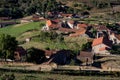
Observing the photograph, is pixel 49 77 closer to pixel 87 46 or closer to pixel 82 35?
pixel 87 46

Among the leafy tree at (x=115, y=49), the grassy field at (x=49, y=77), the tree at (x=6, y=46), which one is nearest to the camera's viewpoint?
the grassy field at (x=49, y=77)

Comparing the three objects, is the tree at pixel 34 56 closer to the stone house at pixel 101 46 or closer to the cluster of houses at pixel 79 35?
the cluster of houses at pixel 79 35

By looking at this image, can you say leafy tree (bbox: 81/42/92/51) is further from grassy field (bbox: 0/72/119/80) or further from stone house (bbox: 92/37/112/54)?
grassy field (bbox: 0/72/119/80)

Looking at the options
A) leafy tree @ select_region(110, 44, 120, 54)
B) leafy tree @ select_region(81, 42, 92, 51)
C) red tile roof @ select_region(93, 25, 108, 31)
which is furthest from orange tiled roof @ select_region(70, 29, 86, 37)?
leafy tree @ select_region(110, 44, 120, 54)

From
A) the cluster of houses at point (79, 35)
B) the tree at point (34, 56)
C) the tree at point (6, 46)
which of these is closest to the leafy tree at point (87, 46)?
the cluster of houses at point (79, 35)

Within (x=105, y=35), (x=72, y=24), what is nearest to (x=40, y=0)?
(x=72, y=24)

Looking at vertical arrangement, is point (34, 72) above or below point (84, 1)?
above

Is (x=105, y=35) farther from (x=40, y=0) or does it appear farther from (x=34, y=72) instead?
(x=40, y=0)
